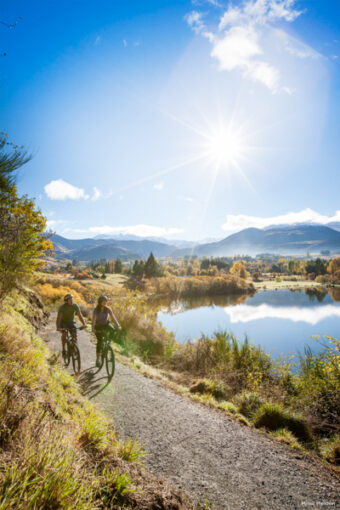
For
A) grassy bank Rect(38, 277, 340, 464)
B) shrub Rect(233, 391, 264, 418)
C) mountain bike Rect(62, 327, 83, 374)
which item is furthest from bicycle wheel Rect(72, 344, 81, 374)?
shrub Rect(233, 391, 264, 418)

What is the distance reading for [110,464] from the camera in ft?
9.23

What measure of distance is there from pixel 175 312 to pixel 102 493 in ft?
129

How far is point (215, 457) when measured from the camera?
412 centimetres

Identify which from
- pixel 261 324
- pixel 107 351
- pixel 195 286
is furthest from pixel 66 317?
pixel 195 286

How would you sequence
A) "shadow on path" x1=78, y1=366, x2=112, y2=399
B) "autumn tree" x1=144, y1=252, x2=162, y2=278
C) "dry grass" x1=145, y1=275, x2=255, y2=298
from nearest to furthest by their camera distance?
1. "shadow on path" x1=78, y1=366, x2=112, y2=399
2. "dry grass" x1=145, y1=275, x2=255, y2=298
3. "autumn tree" x1=144, y1=252, x2=162, y2=278

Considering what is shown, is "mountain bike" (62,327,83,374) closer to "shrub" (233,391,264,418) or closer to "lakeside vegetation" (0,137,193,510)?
"lakeside vegetation" (0,137,193,510)

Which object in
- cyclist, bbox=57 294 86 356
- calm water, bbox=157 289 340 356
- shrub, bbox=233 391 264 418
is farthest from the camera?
calm water, bbox=157 289 340 356

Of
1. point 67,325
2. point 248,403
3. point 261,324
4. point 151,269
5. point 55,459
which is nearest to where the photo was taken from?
point 55,459

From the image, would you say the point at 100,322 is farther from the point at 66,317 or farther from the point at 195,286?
the point at 195,286

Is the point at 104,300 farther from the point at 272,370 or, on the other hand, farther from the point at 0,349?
the point at 272,370

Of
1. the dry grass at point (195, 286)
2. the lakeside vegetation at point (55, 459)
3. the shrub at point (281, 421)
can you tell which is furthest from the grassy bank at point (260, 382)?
the dry grass at point (195, 286)

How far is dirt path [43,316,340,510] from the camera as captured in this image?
3360 millimetres

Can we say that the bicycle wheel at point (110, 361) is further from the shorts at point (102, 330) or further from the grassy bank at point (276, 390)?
the grassy bank at point (276, 390)

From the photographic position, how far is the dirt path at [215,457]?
336 cm
